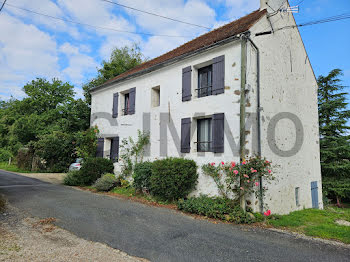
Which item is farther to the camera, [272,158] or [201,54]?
[201,54]

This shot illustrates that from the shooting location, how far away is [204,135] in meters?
8.26

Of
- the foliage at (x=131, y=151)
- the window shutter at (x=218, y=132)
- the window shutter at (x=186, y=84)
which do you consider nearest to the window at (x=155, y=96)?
the foliage at (x=131, y=151)

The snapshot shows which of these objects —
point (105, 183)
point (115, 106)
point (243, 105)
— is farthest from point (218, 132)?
point (115, 106)

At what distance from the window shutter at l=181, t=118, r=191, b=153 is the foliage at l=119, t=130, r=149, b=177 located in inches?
86.7

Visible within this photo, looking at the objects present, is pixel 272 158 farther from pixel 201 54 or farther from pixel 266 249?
pixel 201 54

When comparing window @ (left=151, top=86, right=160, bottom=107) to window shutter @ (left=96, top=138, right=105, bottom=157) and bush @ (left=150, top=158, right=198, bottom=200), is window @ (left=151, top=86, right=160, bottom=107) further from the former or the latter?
window shutter @ (left=96, top=138, right=105, bottom=157)

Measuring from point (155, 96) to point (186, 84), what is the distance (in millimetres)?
2190

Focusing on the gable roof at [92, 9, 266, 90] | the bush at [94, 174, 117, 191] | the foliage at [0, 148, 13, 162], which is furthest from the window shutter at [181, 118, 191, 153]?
the foliage at [0, 148, 13, 162]

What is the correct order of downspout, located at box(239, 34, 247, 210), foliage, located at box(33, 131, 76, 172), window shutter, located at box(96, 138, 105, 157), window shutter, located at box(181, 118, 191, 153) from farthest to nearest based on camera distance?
foliage, located at box(33, 131, 76, 172) < window shutter, located at box(96, 138, 105, 157) < window shutter, located at box(181, 118, 191, 153) < downspout, located at box(239, 34, 247, 210)

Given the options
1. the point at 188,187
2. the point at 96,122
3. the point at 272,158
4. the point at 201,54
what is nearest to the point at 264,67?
the point at 201,54

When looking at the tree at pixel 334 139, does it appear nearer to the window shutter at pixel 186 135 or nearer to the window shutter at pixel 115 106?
the window shutter at pixel 186 135

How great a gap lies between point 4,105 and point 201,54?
43.8m

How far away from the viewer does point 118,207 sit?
7.20 meters

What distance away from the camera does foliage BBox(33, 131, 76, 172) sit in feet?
51.4
